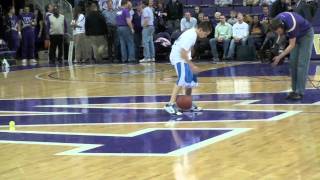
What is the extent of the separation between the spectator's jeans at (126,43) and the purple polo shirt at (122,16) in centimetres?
13

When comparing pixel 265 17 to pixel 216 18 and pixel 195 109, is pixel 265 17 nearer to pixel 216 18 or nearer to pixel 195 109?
pixel 216 18

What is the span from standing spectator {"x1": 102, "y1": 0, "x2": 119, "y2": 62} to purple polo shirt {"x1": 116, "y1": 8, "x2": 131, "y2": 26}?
479 mm

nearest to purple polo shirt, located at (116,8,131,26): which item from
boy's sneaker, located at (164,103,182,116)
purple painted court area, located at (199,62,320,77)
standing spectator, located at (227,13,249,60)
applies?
standing spectator, located at (227,13,249,60)

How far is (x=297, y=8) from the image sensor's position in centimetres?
1728

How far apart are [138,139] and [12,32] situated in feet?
54.6

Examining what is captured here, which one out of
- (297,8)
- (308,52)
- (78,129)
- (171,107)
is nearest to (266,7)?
(297,8)

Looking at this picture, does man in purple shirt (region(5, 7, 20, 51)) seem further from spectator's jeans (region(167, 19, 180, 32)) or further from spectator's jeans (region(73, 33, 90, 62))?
spectator's jeans (region(167, 19, 180, 32))

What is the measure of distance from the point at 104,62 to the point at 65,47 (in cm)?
263

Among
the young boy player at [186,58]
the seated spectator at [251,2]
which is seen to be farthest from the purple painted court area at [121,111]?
the seated spectator at [251,2]

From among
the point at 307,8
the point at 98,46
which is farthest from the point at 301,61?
the point at 98,46

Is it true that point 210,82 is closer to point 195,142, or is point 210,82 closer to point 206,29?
point 206,29

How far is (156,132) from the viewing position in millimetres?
8125

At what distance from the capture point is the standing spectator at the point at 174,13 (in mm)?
22141

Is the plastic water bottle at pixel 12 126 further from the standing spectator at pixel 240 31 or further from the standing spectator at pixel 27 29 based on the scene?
the standing spectator at pixel 27 29
